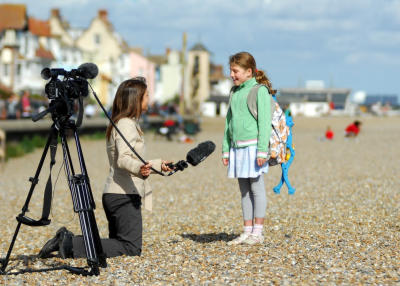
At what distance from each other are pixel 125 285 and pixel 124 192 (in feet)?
3.36

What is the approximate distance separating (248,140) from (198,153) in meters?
0.82

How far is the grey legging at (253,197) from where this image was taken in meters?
6.46

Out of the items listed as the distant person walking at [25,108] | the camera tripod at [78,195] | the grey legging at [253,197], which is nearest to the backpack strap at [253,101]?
the grey legging at [253,197]

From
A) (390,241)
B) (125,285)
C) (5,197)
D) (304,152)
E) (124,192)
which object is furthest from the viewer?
(304,152)

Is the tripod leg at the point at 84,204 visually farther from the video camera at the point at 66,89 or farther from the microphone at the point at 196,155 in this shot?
the microphone at the point at 196,155

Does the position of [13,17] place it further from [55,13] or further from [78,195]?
[78,195]

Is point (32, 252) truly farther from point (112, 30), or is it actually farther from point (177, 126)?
point (112, 30)

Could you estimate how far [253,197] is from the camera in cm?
653

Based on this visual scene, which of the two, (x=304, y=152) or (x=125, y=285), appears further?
(x=304, y=152)

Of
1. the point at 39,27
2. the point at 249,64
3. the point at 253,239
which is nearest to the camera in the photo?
the point at 249,64

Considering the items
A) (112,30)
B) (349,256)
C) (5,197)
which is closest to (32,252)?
(349,256)

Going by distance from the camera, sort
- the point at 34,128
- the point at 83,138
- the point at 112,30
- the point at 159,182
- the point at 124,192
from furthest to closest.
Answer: the point at 112,30 < the point at 83,138 < the point at 34,128 < the point at 159,182 < the point at 124,192

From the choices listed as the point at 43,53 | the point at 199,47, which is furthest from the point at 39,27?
the point at 199,47

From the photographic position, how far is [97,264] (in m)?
5.41
